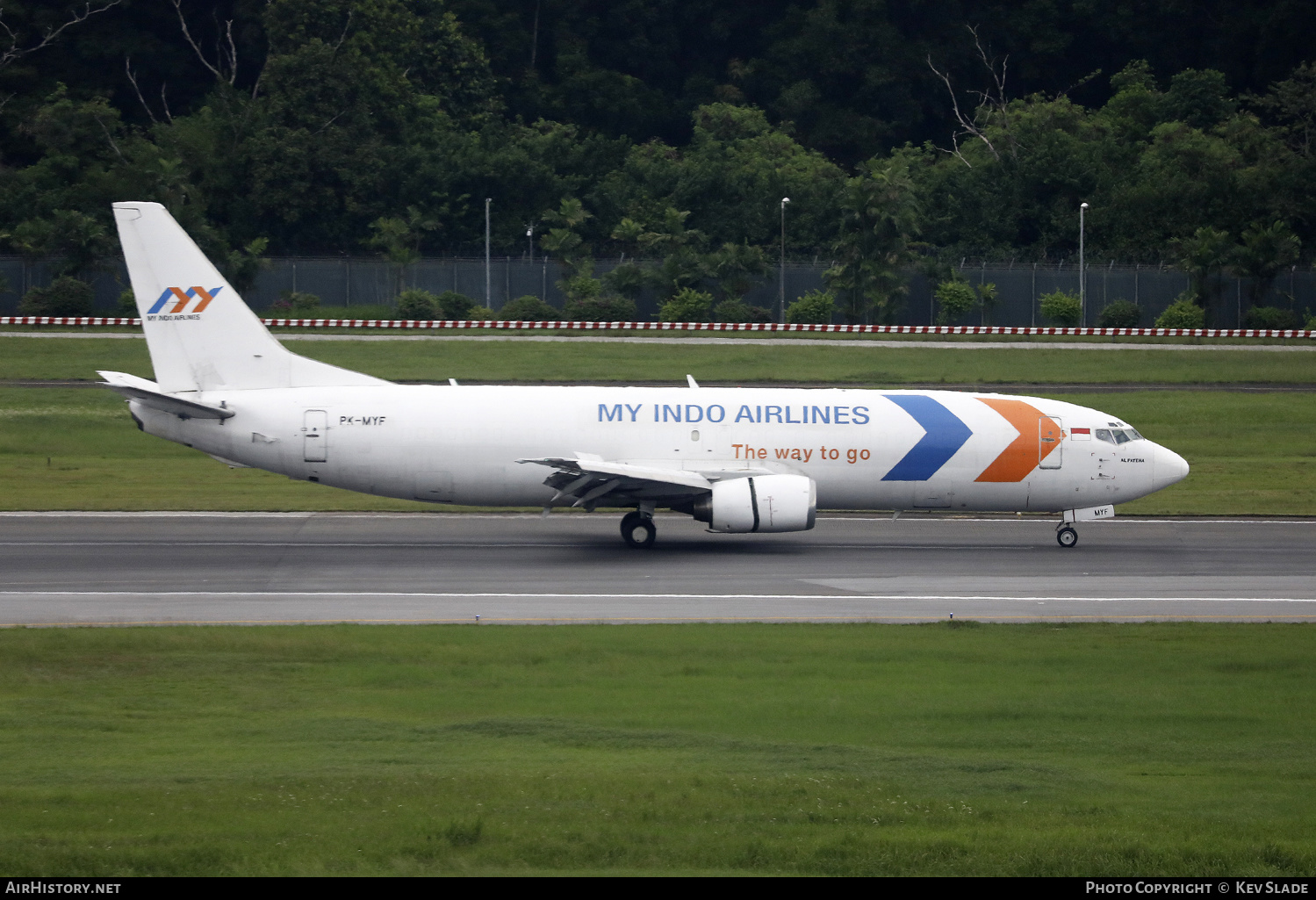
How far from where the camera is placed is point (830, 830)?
12.1 meters

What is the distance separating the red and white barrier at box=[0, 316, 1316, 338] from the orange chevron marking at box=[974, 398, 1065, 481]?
134 ft

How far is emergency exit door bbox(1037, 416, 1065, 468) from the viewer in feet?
108

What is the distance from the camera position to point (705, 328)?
75750mm

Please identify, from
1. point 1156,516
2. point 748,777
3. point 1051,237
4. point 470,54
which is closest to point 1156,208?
point 1051,237

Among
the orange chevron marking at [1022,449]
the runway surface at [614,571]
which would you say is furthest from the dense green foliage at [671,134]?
the orange chevron marking at [1022,449]

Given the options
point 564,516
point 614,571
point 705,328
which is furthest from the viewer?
point 705,328

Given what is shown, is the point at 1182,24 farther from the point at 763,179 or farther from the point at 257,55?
the point at 257,55

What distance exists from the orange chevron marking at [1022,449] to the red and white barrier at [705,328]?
40.9 metres

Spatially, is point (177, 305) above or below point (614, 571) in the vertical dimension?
above

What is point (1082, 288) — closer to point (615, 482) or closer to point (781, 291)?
point (781, 291)

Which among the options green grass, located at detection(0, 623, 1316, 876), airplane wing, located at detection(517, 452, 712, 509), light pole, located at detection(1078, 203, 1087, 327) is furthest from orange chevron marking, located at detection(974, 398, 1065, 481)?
light pole, located at detection(1078, 203, 1087, 327)

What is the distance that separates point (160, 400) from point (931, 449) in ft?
56.2

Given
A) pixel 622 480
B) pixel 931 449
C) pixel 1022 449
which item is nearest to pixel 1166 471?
pixel 1022 449

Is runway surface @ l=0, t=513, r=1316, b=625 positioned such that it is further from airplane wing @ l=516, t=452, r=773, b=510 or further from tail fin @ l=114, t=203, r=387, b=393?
tail fin @ l=114, t=203, r=387, b=393
